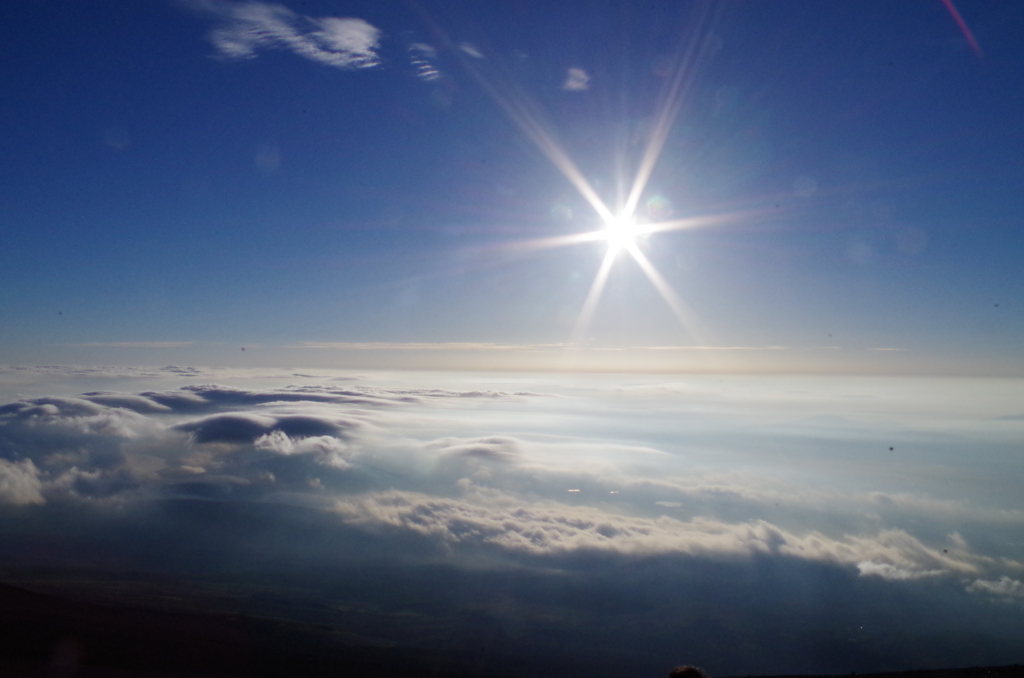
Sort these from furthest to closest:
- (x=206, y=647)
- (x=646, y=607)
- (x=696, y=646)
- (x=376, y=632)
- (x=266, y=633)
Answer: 1. (x=646, y=607)
2. (x=696, y=646)
3. (x=376, y=632)
4. (x=266, y=633)
5. (x=206, y=647)

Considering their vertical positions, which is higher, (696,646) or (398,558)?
(398,558)

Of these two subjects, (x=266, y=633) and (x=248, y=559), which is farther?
(x=248, y=559)

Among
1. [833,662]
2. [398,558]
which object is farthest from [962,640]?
[398,558]

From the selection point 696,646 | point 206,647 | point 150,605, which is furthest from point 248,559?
point 696,646

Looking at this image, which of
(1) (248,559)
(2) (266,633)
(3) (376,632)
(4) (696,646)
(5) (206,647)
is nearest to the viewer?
(5) (206,647)

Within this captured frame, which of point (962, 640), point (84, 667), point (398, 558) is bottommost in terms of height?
point (84, 667)

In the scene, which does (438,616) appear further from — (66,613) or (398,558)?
(66,613)
